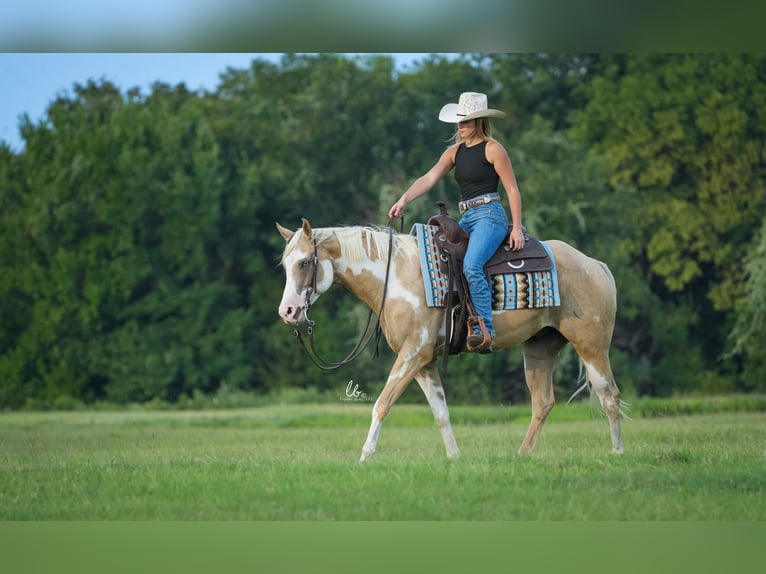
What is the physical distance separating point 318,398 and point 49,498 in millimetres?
18746

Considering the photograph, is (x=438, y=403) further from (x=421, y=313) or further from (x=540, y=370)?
(x=540, y=370)

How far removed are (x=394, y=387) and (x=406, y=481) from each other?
136cm

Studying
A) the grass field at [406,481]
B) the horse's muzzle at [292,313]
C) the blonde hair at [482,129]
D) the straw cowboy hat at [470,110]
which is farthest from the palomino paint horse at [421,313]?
the straw cowboy hat at [470,110]

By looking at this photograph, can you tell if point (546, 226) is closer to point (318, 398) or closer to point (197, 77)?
point (318, 398)

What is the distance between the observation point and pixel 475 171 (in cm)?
1027

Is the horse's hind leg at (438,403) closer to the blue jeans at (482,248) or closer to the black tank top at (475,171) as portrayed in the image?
the blue jeans at (482,248)

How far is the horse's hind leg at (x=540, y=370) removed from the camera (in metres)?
10.9

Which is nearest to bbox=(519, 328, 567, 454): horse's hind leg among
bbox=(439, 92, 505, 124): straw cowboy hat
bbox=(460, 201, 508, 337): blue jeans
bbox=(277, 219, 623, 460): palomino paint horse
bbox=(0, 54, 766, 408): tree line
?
bbox=(277, 219, 623, 460): palomino paint horse

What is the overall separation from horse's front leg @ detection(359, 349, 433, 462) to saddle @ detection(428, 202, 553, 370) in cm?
32

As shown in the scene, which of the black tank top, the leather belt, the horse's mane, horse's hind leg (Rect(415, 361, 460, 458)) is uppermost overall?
the black tank top

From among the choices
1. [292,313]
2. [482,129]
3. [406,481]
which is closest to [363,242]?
[292,313]

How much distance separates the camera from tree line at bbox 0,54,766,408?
91.5ft

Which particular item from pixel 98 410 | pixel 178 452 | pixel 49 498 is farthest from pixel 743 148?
pixel 49 498

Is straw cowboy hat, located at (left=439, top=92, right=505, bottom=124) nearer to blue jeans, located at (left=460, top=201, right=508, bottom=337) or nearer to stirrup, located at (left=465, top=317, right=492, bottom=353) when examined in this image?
blue jeans, located at (left=460, top=201, right=508, bottom=337)
